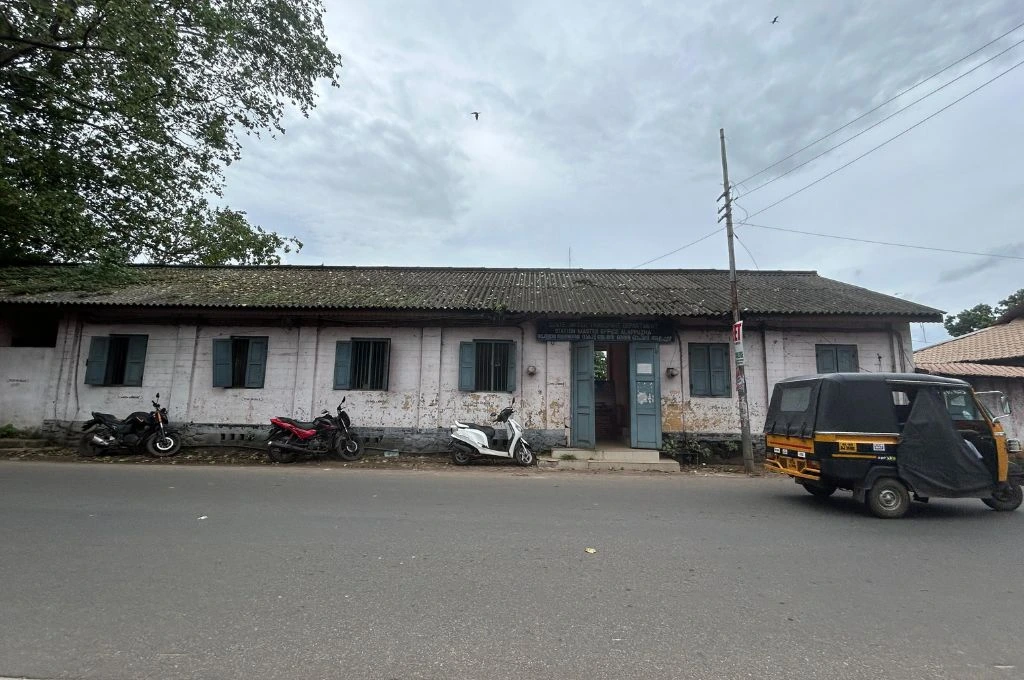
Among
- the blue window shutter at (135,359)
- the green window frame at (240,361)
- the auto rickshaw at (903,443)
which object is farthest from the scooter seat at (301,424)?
the auto rickshaw at (903,443)

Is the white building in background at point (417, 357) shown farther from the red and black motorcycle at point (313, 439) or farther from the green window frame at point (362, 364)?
the red and black motorcycle at point (313, 439)

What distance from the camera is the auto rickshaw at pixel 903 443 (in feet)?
21.0

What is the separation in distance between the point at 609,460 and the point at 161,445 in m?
9.99

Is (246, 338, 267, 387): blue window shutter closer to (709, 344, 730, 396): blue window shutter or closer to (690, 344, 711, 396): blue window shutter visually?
(690, 344, 711, 396): blue window shutter

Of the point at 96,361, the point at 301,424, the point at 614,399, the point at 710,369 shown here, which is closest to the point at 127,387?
the point at 96,361

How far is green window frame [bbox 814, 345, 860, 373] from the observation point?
40.1 ft

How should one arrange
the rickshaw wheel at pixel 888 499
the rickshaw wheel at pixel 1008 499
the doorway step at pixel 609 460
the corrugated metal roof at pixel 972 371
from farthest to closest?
the corrugated metal roof at pixel 972 371, the doorway step at pixel 609 460, the rickshaw wheel at pixel 1008 499, the rickshaw wheel at pixel 888 499

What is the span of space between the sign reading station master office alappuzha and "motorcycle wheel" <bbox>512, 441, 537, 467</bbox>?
8.97 feet

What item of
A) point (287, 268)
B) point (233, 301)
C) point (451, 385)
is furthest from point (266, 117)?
point (451, 385)

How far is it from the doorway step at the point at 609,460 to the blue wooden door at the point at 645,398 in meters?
0.34

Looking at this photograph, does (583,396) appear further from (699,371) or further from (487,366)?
(699,371)

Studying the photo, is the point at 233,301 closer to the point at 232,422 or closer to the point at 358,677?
the point at 232,422

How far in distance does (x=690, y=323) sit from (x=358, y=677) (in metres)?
11.2

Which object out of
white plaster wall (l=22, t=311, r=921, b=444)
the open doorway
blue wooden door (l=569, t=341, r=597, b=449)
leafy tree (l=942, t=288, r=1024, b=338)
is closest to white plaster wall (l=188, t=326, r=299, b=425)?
white plaster wall (l=22, t=311, r=921, b=444)
